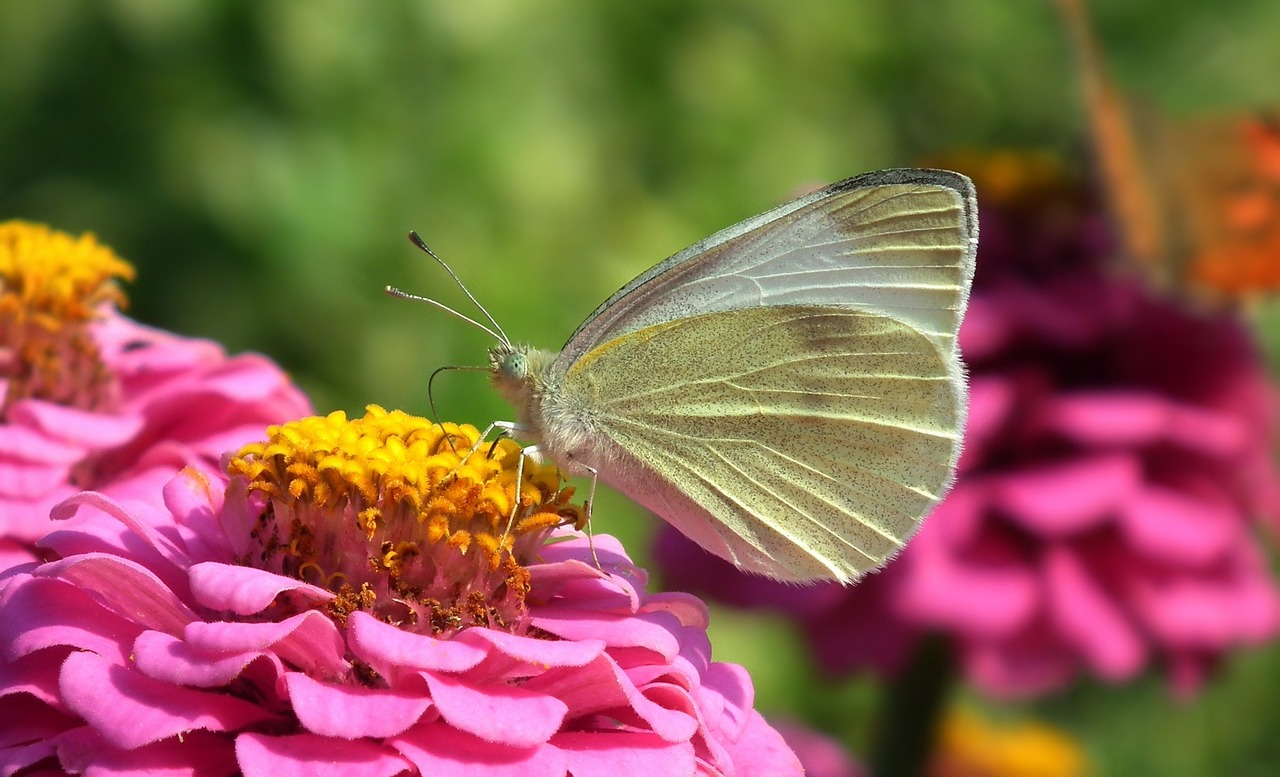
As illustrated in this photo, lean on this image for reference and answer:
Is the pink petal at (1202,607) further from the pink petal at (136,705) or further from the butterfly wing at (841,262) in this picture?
the pink petal at (136,705)

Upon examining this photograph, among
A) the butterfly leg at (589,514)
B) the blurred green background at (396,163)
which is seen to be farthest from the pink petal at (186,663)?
the blurred green background at (396,163)

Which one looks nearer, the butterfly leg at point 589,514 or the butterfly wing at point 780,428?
the butterfly leg at point 589,514

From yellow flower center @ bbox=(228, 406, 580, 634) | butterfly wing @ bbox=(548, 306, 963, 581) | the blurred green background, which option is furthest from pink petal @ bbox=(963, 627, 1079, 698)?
yellow flower center @ bbox=(228, 406, 580, 634)

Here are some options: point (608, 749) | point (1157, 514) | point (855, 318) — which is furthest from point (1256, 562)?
point (608, 749)

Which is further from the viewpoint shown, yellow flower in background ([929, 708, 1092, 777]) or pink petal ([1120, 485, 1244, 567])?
yellow flower in background ([929, 708, 1092, 777])

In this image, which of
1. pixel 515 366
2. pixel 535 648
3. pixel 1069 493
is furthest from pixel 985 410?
pixel 535 648

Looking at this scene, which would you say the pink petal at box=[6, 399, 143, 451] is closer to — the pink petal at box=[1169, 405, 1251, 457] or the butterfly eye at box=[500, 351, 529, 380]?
the butterfly eye at box=[500, 351, 529, 380]

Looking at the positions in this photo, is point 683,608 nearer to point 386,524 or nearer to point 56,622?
point 386,524

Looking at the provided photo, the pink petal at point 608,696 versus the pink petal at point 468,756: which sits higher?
the pink petal at point 608,696
